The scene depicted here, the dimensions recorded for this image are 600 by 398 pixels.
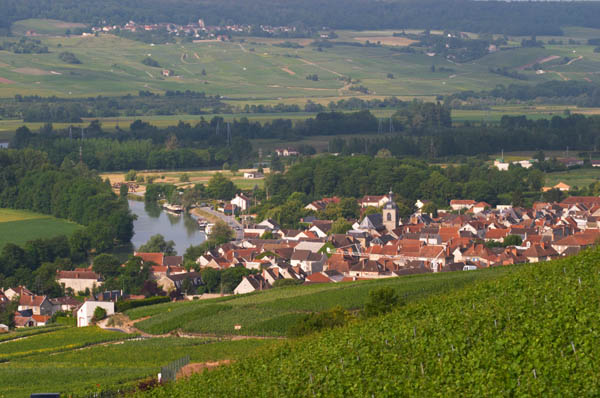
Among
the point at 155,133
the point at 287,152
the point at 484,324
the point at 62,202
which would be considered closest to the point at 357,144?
the point at 287,152

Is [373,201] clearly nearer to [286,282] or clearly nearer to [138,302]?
[286,282]

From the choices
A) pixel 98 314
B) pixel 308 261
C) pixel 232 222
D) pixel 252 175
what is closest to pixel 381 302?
pixel 98 314

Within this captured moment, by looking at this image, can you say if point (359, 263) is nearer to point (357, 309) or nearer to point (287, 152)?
point (357, 309)

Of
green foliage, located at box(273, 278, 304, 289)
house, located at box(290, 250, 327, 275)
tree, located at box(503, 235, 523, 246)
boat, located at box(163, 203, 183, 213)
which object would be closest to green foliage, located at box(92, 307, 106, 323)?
green foliage, located at box(273, 278, 304, 289)

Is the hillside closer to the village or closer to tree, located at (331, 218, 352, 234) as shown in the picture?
the village

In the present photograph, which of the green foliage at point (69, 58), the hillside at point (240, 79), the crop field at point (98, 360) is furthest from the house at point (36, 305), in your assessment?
the green foliage at point (69, 58)

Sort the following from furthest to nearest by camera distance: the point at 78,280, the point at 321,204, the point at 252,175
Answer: the point at 252,175
the point at 321,204
the point at 78,280

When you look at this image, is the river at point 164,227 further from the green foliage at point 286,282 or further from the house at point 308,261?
the green foliage at point 286,282
